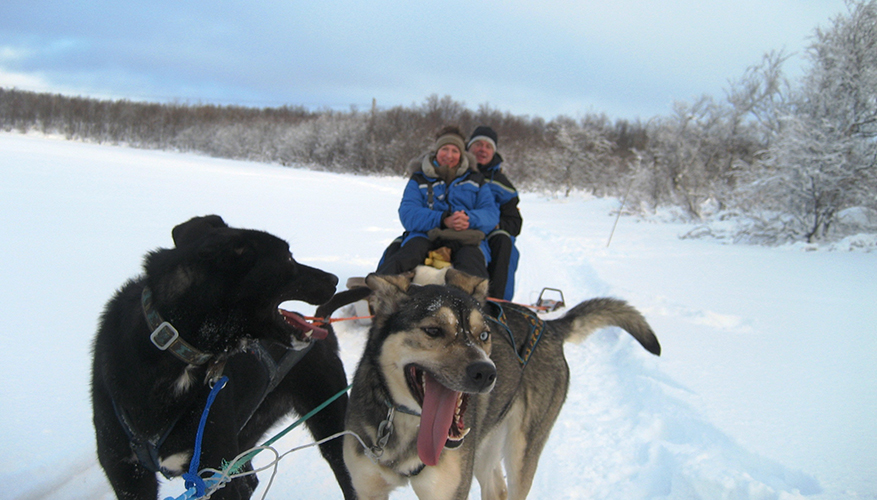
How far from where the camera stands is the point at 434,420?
184cm

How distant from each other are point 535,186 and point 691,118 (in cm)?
1674

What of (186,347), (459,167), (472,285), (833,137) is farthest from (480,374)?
(833,137)

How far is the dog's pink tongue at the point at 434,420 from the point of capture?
5.96 feet

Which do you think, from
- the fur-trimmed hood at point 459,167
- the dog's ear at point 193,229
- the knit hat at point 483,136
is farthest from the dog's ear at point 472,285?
the knit hat at point 483,136

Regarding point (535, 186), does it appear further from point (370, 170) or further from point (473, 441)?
point (473, 441)

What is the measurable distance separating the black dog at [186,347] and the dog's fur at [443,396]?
41 cm

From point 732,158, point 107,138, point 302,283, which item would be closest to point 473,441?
point 302,283

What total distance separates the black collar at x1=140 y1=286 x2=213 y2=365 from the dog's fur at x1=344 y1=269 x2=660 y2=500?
743 millimetres

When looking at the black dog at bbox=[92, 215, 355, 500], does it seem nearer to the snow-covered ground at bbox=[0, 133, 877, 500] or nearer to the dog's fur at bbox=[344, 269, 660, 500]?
the dog's fur at bbox=[344, 269, 660, 500]

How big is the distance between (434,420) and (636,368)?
3.26m

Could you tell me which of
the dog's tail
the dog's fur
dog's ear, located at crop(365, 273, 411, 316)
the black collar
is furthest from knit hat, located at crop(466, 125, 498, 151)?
the black collar

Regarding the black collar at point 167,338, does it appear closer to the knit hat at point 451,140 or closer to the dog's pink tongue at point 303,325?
the dog's pink tongue at point 303,325

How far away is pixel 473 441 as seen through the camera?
220 cm

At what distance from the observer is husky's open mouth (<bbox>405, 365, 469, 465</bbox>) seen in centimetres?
182
